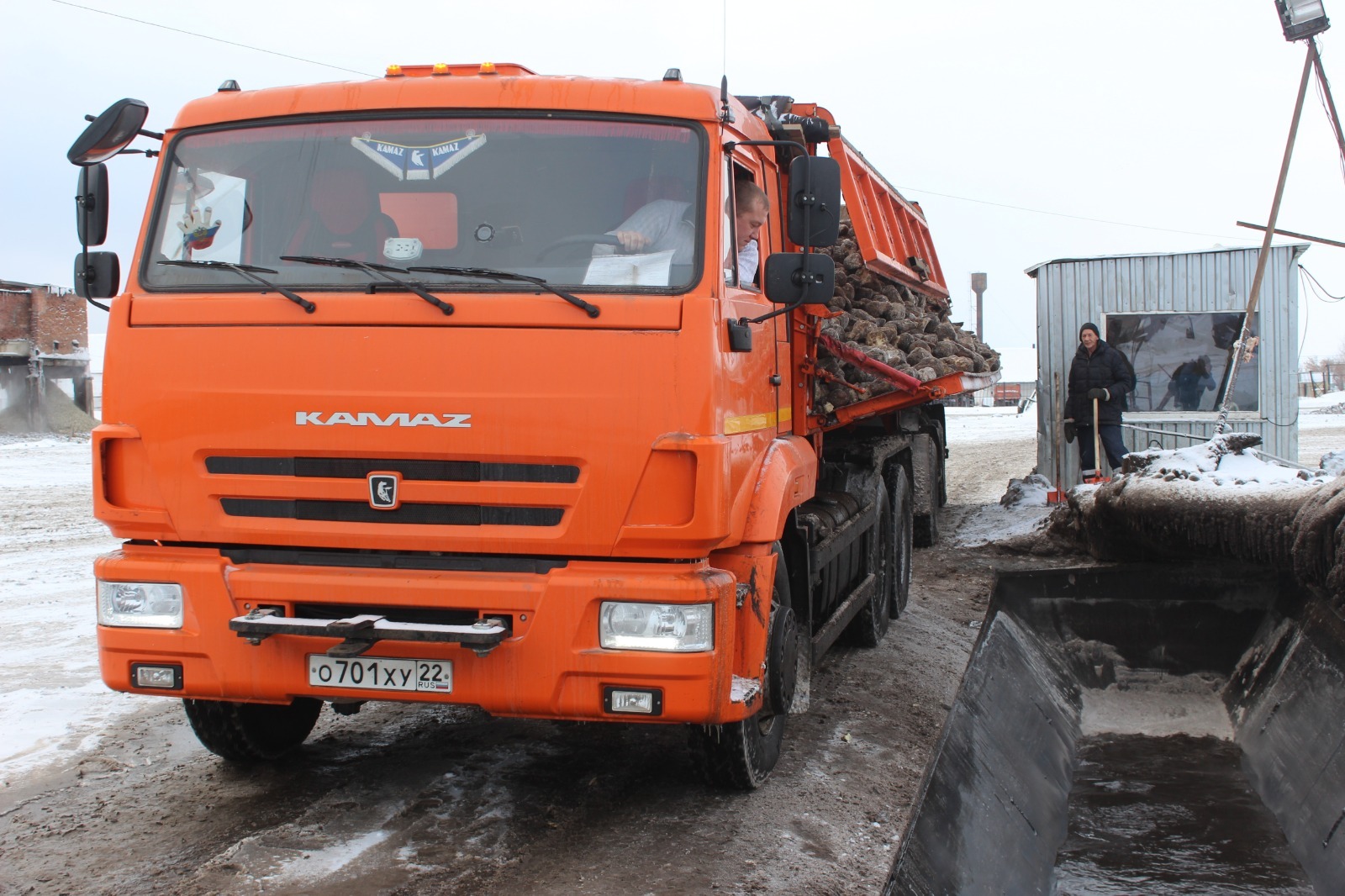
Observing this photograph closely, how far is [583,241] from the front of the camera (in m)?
3.89

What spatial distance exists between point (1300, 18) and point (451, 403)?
800 centimetres

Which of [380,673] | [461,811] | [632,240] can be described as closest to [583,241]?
[632,240]

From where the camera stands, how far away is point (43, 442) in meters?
20.9

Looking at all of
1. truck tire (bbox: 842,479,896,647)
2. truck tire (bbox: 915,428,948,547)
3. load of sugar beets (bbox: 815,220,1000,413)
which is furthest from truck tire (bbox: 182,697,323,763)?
truck tire (bbox: 915,428,948,547)

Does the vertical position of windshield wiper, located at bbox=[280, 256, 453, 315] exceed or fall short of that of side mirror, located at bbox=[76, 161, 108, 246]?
it falls short

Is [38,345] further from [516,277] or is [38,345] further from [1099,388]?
[516,277]

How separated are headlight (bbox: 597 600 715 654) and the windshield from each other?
3.32 ft

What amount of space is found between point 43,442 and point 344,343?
781 inches

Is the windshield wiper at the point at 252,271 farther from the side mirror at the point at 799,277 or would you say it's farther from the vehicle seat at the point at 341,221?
the side mirror at the point at 799,277

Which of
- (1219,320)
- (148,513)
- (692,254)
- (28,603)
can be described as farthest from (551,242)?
(1219,320)

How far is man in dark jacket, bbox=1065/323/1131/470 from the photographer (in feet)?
37.7

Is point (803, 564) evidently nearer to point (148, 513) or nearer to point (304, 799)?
point (304, 799)

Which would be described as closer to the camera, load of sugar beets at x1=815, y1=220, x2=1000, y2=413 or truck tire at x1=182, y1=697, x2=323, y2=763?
truck tire at x1=182, y1=697, x2=323, y2=763

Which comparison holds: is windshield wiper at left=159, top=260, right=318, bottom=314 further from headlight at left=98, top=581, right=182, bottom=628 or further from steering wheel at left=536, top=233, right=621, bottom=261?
headlight at left=98, top=581, right=182, bottom=628
